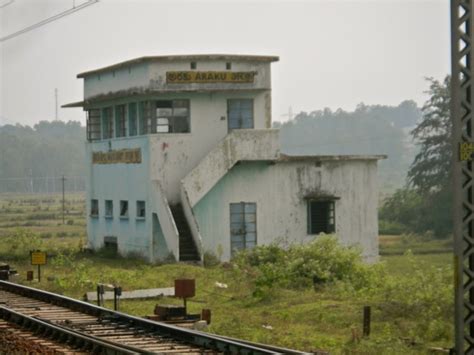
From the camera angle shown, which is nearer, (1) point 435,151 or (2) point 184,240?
(2) point 184,240

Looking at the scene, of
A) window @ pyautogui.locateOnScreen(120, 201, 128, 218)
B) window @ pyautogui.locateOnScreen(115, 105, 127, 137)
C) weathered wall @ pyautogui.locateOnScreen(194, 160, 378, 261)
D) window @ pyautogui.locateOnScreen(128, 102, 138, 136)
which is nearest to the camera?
weathered wall @ pyautogui.locateOnScreen(194, 160, 378, 261)

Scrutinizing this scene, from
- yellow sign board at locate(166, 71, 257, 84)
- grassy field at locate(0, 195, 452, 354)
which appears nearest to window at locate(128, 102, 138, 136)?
yellow sign board at locate(166, 71, 257, 84)

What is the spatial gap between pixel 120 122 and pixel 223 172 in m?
6.10

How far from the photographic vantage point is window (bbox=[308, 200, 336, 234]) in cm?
3731

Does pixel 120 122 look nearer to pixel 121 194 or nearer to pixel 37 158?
pixel 121 194

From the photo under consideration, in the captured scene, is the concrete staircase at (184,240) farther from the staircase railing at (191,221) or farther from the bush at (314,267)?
the bush at (314,267)

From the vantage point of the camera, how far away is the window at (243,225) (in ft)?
119

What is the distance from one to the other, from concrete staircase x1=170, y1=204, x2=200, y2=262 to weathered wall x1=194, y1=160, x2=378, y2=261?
608 millimetres

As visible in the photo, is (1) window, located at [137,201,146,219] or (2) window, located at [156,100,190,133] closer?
(2) window, located at [156,100,190,133]

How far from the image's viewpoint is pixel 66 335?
16.7 meters

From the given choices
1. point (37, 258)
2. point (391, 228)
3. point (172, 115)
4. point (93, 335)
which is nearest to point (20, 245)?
point (172, 115)

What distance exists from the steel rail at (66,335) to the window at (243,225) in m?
16.8

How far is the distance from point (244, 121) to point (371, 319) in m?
17.2

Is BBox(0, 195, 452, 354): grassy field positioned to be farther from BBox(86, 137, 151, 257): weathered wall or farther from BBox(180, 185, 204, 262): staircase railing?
BBox(86, 137, 151, 257): weathered wall
